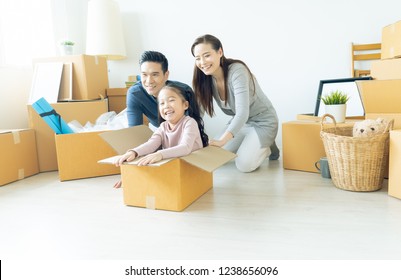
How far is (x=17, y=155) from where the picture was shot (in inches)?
75.8

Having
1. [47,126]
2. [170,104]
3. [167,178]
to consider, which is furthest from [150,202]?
[47,126]

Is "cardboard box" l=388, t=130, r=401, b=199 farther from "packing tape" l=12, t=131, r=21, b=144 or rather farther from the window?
the window

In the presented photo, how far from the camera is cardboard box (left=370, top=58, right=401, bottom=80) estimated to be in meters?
1.80

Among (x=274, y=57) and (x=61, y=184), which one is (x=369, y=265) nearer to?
(x=61, y=184)

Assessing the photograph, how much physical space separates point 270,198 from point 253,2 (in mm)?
1740

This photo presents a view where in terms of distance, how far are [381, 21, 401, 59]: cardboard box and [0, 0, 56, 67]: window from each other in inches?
96.0

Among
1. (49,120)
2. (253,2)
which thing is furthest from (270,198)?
(253,2)

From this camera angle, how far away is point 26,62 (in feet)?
8.20

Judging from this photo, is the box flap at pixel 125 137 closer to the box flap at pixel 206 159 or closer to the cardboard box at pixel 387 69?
the box flap at pixel 206 159

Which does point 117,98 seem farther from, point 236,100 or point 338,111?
point 338,111

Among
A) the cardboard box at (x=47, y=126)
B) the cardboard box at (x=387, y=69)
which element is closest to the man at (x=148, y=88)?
the cardboard box at (x=47, y=126)

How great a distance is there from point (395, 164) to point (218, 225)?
0.76 meters

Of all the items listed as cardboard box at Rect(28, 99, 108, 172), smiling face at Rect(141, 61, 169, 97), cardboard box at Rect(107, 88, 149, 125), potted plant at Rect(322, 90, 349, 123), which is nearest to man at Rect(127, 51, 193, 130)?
smiling face at Rect(141, 61, 169, 97)

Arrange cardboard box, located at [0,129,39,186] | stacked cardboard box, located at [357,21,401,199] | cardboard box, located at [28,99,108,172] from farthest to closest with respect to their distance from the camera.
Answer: cardboard box, located at [28,99,108,172]
cardboard box, located at [0,129,39,186]
stacked cardboard box, located at [357,21,401,199]
